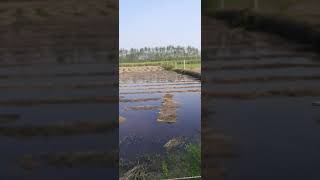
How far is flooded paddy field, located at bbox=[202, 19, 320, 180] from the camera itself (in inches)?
75.8

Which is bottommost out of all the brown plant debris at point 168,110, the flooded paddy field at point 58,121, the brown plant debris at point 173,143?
the brown plant debris at point 173,143

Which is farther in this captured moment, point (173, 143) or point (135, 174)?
point (173, 143)

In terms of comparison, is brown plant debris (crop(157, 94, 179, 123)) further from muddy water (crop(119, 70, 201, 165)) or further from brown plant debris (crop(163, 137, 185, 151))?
brown plant debris (crop(163, 137, 185, 151))

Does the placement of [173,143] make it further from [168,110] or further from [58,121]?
[58,121]

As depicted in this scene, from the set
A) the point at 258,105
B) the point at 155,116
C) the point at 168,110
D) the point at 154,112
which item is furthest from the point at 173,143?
the point at 258,105

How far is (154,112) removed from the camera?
9.95 m


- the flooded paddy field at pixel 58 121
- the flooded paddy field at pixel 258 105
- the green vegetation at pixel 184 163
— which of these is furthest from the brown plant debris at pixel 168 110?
the flooded paddy field at pixel 58 121

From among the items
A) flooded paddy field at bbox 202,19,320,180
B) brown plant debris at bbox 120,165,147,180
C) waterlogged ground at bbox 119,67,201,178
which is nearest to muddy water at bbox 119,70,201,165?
waterlogged ground at bbox 119,67,201,178

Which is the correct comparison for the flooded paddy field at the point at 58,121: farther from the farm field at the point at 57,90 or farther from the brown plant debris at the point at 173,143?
the brown plant debris at the point at 173,143

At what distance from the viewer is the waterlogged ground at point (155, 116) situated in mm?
6305

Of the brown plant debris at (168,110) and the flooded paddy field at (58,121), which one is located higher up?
the flooded paddy field at (58,121)

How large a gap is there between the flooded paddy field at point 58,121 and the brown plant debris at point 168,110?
23.4 feet

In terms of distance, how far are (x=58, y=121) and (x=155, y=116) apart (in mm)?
7789

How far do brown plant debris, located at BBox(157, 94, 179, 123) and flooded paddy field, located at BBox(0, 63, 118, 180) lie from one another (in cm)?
714
